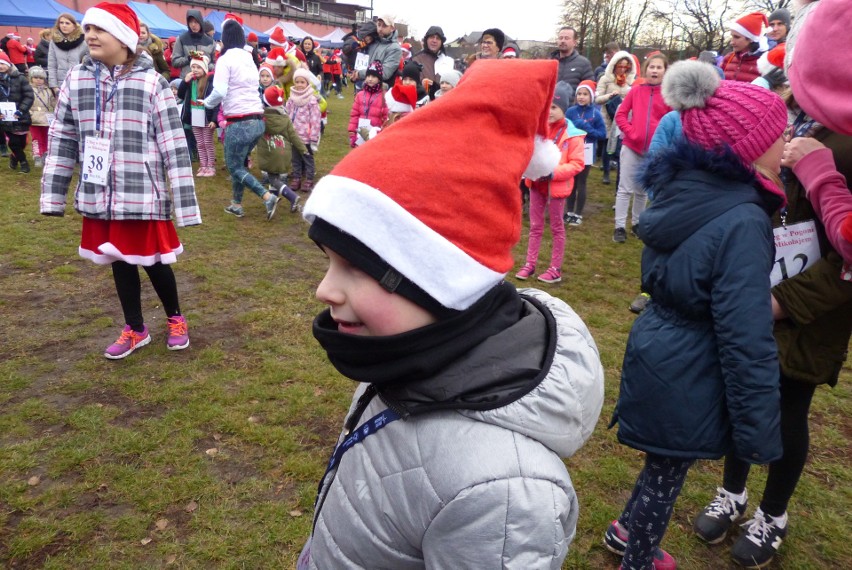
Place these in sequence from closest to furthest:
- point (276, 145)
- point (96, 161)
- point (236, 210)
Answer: point (96, 161) < point (276, 145) < point (236, 210)

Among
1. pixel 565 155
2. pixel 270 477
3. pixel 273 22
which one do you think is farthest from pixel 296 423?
pixel 273 22

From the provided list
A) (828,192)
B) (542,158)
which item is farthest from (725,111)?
(542,158)

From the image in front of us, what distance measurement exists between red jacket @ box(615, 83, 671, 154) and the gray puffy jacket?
5.64 meters

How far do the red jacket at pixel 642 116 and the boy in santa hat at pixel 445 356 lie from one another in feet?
18.3

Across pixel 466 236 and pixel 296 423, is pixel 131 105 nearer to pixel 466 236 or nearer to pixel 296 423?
pixel 296 423

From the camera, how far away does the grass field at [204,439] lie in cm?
259

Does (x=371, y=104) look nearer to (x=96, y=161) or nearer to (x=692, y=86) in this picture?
(x=96, y=161)

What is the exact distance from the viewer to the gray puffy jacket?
103cm

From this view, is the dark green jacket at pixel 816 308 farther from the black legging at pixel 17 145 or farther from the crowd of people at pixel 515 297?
the black legging at pixel 17 145

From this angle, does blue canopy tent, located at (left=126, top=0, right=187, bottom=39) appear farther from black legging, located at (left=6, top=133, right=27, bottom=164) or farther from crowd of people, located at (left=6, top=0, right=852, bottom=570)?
crowd of people, located at (left=6, top=0, right=852, bottom=570)

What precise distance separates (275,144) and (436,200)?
22.1 feet

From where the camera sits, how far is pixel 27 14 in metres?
19.8

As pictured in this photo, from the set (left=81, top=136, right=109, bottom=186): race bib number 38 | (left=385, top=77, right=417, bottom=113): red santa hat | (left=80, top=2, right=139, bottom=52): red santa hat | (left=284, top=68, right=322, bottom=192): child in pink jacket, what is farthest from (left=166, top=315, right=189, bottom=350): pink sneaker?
(left=284, top=68, right=322, bottom=192): child in pink jacket

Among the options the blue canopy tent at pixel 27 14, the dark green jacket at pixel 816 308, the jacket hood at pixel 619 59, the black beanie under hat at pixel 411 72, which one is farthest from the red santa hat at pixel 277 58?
the blue canopy tent at pixel 27 14
